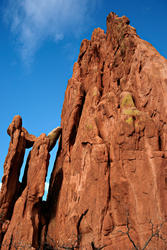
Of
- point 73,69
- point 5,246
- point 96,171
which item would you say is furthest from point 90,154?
point 73,69

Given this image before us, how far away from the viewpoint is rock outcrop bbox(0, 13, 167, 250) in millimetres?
21594

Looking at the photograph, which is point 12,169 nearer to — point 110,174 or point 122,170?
point 110,174

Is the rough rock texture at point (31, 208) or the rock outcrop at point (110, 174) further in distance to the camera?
the rough rock texture at point (31, 208)

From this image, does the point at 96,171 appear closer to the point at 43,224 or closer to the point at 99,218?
the point at 99,218

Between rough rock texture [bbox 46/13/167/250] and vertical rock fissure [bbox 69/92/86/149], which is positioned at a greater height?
vertical rock fissure [bbox 69/92/86/149]

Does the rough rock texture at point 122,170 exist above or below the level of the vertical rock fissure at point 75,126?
below

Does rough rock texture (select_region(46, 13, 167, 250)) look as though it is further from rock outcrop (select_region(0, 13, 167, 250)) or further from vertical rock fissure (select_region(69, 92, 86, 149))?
vertical rock fissure (select_region(69, 92, 86, 149))

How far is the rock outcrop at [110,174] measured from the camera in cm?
2159

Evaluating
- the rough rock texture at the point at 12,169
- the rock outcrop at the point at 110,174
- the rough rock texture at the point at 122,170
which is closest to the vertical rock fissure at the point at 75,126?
the rock outcrop at the point at 110,174

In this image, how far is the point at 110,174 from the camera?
2416 cm

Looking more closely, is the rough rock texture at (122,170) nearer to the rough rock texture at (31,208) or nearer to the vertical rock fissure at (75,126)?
the vertical rock fissure at (75,126)

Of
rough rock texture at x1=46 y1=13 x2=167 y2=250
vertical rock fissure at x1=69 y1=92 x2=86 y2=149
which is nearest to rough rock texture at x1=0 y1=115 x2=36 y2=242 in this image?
rough rock texture at x1=46 y1=13 x2=167 y2=250

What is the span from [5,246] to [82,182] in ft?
33.9

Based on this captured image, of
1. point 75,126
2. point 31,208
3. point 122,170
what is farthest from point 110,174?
point 75,126
